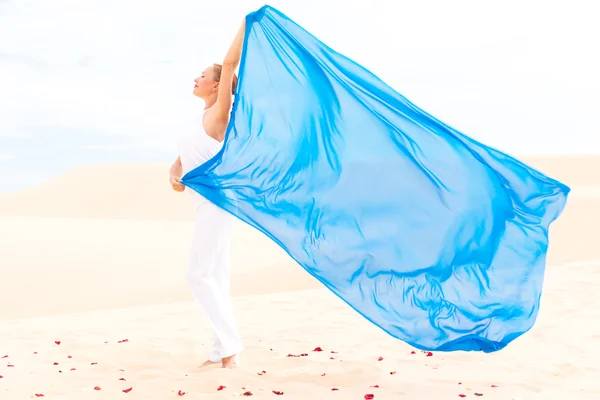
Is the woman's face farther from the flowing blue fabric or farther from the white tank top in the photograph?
the flowing blue fabric

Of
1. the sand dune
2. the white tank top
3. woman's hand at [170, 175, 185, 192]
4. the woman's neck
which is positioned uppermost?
the sand dune

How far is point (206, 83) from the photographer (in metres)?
5.69

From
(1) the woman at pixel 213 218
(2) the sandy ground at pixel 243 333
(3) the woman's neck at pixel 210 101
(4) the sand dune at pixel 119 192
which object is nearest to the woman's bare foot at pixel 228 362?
(1) the woman at pixel 213 218

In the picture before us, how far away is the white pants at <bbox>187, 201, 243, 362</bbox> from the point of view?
18.0 ft

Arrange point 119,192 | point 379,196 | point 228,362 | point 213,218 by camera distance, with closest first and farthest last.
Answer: point 379,196 < point 213,218 < point 228,362 < point 119,192

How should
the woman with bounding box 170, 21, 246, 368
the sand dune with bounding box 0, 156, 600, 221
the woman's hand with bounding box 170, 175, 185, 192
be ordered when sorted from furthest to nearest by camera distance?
the sand dune with bounding box 0, 156, 600, 221
the woman's hand with bounding box 170, 175, 185, 192
the woman with bounding box 170, 21, 246, 368

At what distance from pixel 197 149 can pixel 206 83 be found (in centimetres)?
55

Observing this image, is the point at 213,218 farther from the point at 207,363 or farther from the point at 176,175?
the point at 207,363

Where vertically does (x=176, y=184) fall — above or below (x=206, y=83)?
below

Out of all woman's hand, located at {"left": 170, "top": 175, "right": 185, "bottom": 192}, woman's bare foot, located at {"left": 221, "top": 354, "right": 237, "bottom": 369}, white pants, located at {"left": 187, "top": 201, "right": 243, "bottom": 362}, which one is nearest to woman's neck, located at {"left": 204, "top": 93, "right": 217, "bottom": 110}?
woman's hand, located at {"left": 170, "top": 175, "right": 185, "bottom": 192}

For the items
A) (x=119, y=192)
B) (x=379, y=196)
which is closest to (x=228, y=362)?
(x=379, y=196)

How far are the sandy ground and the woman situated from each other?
17.9 inches

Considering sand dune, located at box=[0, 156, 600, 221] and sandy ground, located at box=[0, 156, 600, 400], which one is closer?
sandy ground, located at box=[0, 156, 600, 400]

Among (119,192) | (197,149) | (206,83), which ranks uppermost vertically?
(119,192)
